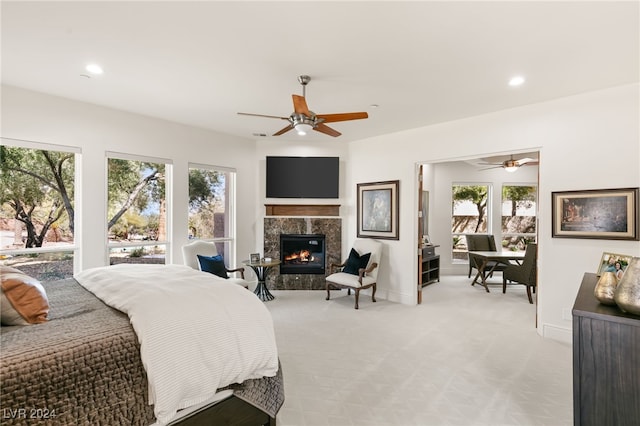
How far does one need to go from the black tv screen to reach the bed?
380 centimetres

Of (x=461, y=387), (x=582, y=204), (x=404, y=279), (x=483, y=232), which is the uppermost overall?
(x=582, y=204)

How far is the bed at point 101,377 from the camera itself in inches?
48.2

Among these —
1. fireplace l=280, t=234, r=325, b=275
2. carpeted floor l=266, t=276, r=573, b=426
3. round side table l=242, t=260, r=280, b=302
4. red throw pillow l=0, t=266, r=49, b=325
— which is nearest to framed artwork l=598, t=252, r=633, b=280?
carpeted floor l=266, t=276, r=573, b=426

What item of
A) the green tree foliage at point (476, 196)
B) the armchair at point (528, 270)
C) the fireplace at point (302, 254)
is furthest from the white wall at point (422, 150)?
the green tree foliage at point (476, 196)

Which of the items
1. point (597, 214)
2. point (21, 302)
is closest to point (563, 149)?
point (597, 214)

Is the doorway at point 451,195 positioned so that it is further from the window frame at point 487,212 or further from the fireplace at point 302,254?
the fireplace at point 302,254

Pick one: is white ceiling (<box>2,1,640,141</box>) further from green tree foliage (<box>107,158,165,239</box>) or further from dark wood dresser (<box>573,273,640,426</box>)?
dark wood dresser (<box>573,273,640,426</box>)

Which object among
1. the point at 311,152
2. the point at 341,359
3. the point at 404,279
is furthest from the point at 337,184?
the point at 341,359

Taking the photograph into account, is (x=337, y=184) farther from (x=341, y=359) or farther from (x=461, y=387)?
(x=461, y=387)

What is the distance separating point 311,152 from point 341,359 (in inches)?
146

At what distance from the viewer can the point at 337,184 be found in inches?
223

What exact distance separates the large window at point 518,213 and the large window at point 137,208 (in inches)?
286

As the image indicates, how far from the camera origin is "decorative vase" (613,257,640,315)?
132 centimetres

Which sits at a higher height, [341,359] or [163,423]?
[163,423]
